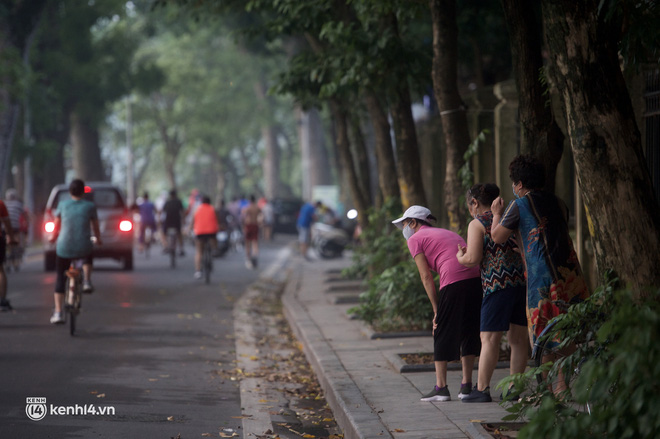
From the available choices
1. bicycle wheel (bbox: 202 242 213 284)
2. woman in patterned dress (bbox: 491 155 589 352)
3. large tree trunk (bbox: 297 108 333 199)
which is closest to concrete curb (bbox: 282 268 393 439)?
woman in patterned dress (bbox: 491 155 589 352)

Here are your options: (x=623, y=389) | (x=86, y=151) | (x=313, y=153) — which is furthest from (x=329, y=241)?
(x=623, y=389)

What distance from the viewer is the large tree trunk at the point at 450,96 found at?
32.2ft

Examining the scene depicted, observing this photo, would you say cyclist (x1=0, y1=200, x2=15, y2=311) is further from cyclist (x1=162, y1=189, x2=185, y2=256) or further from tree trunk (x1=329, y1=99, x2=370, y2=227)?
cyclist (x1=162, y1=189, x2=185, y2=256)

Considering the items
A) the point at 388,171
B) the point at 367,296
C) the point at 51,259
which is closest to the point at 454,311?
the point at 367,296

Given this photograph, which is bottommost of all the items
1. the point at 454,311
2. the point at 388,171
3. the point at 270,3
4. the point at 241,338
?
the point at 241,338

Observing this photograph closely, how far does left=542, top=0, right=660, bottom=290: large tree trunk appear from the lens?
5193 millimetres

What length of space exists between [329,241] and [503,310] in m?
23.2

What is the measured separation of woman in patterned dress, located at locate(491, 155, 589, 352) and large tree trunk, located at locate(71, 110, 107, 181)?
36653mm

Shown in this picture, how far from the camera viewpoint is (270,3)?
14.6 m

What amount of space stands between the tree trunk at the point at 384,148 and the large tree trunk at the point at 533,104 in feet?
23.3

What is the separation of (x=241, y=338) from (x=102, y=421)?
5.05 meters

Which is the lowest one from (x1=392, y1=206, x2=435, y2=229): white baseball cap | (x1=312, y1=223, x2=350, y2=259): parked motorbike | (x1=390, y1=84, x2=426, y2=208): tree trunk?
(x1=312, y1=223, x2=350, y2=259): parked motorbike

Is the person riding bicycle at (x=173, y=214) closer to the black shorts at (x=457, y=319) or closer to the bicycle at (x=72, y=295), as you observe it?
the bicycle at (x=72, y=295)

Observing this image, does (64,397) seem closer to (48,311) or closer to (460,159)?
(460,159)
